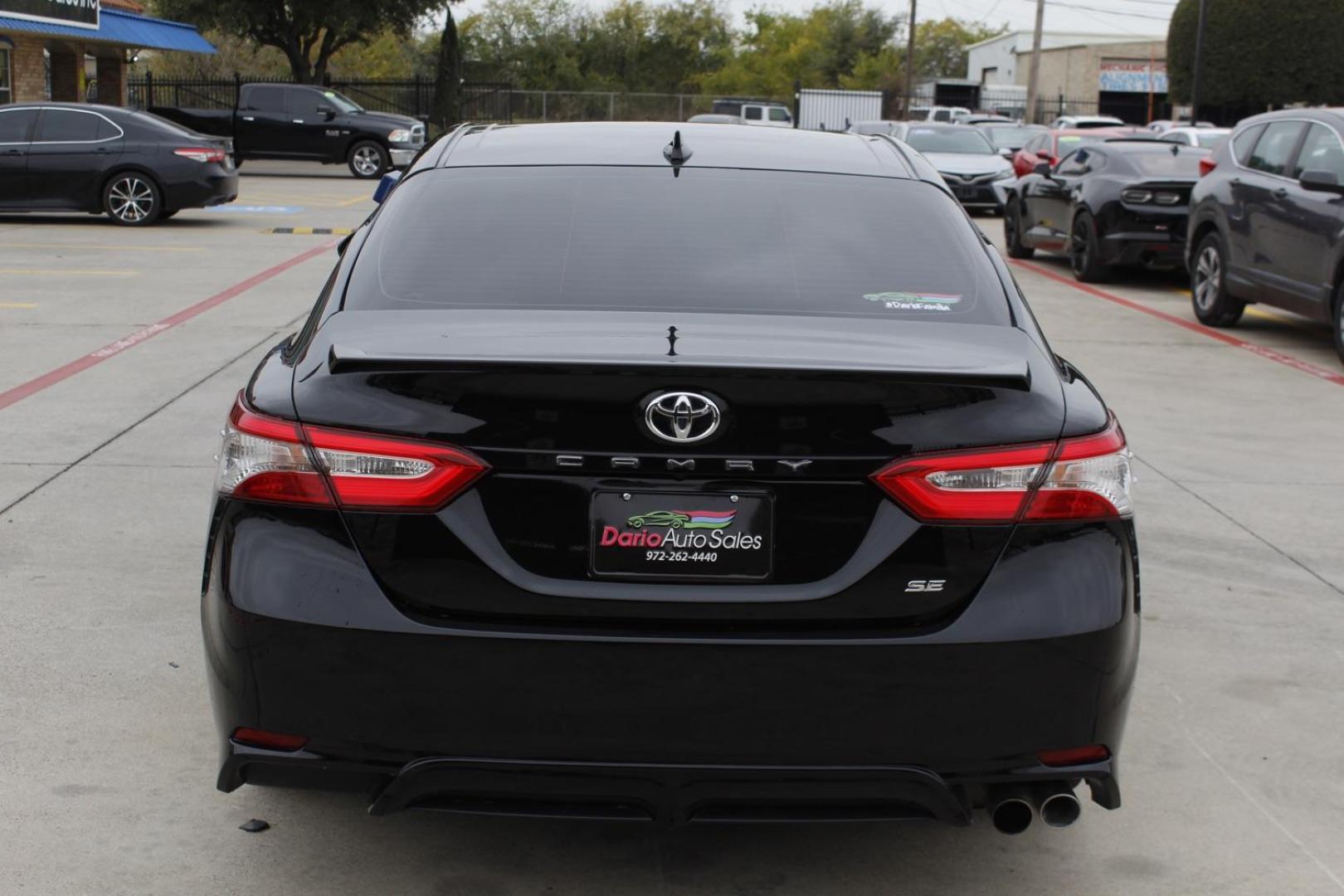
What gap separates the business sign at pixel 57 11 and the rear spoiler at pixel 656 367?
28.6 meters

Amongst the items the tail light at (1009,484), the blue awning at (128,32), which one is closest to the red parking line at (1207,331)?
the tail light at (1009,484)

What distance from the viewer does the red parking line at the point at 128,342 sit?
9.40 metres

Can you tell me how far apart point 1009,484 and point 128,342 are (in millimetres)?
9393

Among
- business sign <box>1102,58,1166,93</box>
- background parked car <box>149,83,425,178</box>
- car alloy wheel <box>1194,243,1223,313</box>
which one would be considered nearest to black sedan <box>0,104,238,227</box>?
background parked car <box>149,83,425,178</box>

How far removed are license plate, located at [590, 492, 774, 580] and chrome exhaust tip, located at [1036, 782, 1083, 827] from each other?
74cm

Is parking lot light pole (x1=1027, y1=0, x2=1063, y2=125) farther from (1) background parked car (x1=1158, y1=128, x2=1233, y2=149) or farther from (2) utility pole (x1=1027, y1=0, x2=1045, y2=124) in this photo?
(1) background parked car (x1=1158, y1=128, x2=1233, y2=149)

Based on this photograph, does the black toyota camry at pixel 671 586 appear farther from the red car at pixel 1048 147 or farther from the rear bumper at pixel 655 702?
the red car at pixel 1048 147

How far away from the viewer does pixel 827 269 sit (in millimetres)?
3748

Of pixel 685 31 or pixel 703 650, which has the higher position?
pixel 685 31

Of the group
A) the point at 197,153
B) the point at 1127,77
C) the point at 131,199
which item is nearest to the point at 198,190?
the point at 197,153

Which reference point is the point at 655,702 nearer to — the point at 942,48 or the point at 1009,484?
the point at 1009,484

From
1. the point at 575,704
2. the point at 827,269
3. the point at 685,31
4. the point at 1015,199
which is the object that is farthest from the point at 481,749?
the point at 685,31

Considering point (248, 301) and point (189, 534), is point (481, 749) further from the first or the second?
point (248, 301)

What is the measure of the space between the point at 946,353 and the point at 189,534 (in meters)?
3.97
